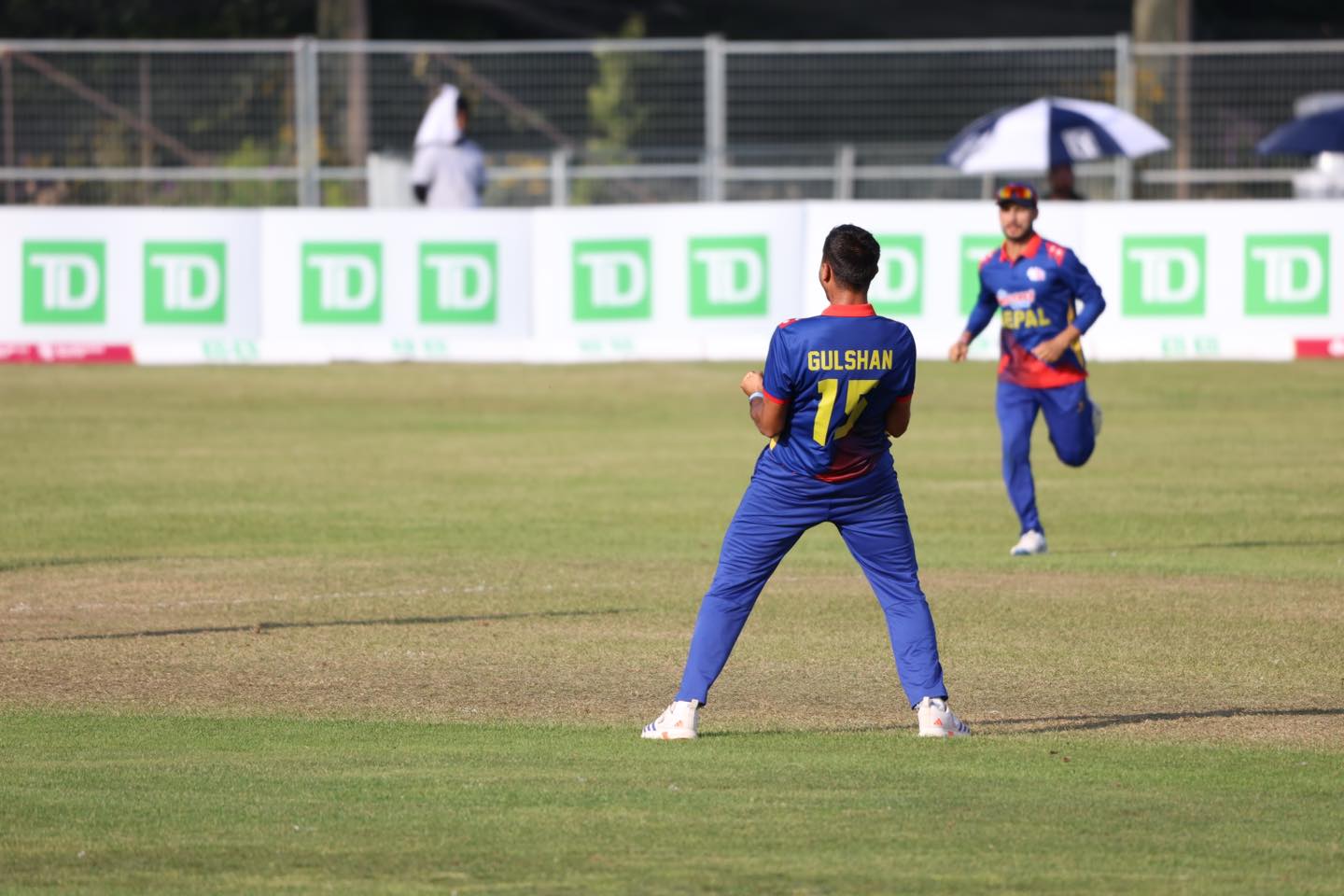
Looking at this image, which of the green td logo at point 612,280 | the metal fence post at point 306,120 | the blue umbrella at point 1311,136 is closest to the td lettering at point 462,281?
the green td logo at point 612,280

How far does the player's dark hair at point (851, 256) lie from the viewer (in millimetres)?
7902

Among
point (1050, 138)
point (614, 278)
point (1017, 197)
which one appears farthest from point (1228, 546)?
point (614, 278)

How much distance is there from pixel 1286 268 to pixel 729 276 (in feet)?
18.0

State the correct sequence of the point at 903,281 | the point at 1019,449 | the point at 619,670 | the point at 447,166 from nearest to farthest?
1. the point at 619,670
2. the point at 1019,449
3. the point at 903,281
4. the point at 447,166

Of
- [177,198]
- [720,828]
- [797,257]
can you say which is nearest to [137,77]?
[177,198]

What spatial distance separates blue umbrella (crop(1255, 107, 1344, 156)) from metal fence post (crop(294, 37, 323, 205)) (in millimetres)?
Answer: 9930

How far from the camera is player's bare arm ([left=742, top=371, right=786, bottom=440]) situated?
→ 26.3 ft

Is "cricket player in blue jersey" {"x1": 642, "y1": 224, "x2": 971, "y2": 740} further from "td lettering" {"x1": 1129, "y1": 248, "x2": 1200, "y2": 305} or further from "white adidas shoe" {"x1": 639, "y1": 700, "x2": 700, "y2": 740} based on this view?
"td lettering" {"x1": 1129, "y1": 248, "x2": 1200, "y2": 305}

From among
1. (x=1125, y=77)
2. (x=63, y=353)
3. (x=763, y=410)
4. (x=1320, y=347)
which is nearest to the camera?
(x=763, y=410)

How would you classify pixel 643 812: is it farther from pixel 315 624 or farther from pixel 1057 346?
pixel 1057 346

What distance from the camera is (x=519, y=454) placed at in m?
18.5

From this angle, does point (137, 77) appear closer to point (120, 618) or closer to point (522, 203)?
point (522, 203)

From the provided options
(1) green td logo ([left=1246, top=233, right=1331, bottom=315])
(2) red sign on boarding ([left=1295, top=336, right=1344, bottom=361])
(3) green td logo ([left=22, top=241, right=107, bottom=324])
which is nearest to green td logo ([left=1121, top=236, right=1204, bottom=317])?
(1) green td logo ([left=1246, top=233, right=1331, bottom=315])

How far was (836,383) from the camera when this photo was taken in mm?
7961
